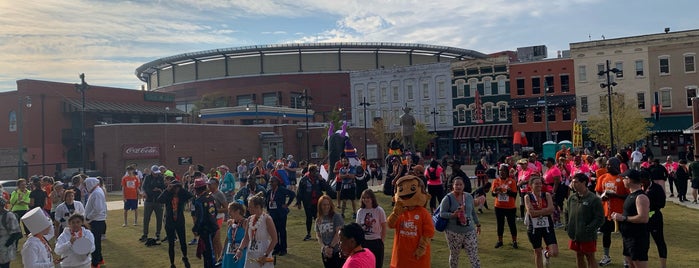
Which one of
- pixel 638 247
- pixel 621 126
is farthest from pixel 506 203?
pixel 621 126

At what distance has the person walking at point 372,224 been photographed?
768cm

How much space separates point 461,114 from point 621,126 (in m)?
17.5

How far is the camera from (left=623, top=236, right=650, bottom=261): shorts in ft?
24.5

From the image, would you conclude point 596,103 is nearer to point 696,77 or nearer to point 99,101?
point 696,77

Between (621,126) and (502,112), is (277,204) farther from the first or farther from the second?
(502,112)

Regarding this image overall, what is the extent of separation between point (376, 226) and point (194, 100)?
82.4m

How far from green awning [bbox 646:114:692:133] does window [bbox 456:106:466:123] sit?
17.7 meters

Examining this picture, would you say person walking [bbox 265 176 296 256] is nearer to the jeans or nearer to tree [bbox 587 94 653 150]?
the jeans

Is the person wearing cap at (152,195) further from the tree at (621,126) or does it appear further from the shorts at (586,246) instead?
the tree at (621,126)

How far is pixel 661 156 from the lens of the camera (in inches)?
1908

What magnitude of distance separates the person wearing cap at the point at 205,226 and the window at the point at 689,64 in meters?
50.7

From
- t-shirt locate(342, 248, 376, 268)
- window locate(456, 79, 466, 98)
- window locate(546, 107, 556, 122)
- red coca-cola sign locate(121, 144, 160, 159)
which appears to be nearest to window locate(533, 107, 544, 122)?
window locate(546, 107, 556, 122)

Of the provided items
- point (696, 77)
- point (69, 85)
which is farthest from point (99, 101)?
point (696, 77)

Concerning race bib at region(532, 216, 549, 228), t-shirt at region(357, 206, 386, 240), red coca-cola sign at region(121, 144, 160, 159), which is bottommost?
race bib at region(532, 216, 549, 228)
